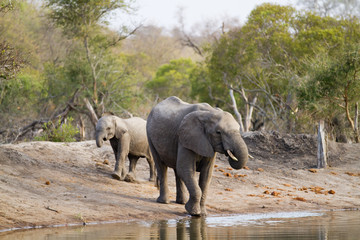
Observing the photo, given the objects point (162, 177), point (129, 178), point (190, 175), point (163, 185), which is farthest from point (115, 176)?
point (190, 175)

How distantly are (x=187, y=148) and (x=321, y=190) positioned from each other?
5.90m

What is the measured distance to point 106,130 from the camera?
14766mm

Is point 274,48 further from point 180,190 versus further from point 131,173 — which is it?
point 180,190

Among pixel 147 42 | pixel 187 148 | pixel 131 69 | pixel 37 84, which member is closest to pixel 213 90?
pixel 131 69

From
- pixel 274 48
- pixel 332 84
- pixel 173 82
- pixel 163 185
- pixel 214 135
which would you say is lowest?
pixel 163 185

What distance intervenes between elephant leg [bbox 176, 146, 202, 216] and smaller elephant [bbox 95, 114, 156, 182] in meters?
3.77

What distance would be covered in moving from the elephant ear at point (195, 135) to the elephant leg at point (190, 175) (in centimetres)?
20

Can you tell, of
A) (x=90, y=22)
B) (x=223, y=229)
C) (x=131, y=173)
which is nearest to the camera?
(x=223, y=229)

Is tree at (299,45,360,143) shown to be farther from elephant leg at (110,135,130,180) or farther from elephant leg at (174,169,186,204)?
elephant leg at (174,169,186,204)

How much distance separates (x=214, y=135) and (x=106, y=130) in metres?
4.74

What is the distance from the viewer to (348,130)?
982 inches

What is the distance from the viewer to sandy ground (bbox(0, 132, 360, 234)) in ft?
35.6

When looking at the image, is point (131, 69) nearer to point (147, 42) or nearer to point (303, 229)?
point (303, 229)

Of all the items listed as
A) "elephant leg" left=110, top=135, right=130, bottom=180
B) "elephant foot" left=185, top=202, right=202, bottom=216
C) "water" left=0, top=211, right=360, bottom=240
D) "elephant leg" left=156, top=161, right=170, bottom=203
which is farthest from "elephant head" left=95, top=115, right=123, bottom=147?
"water" left=0, top=211, right=360, bottom=240
